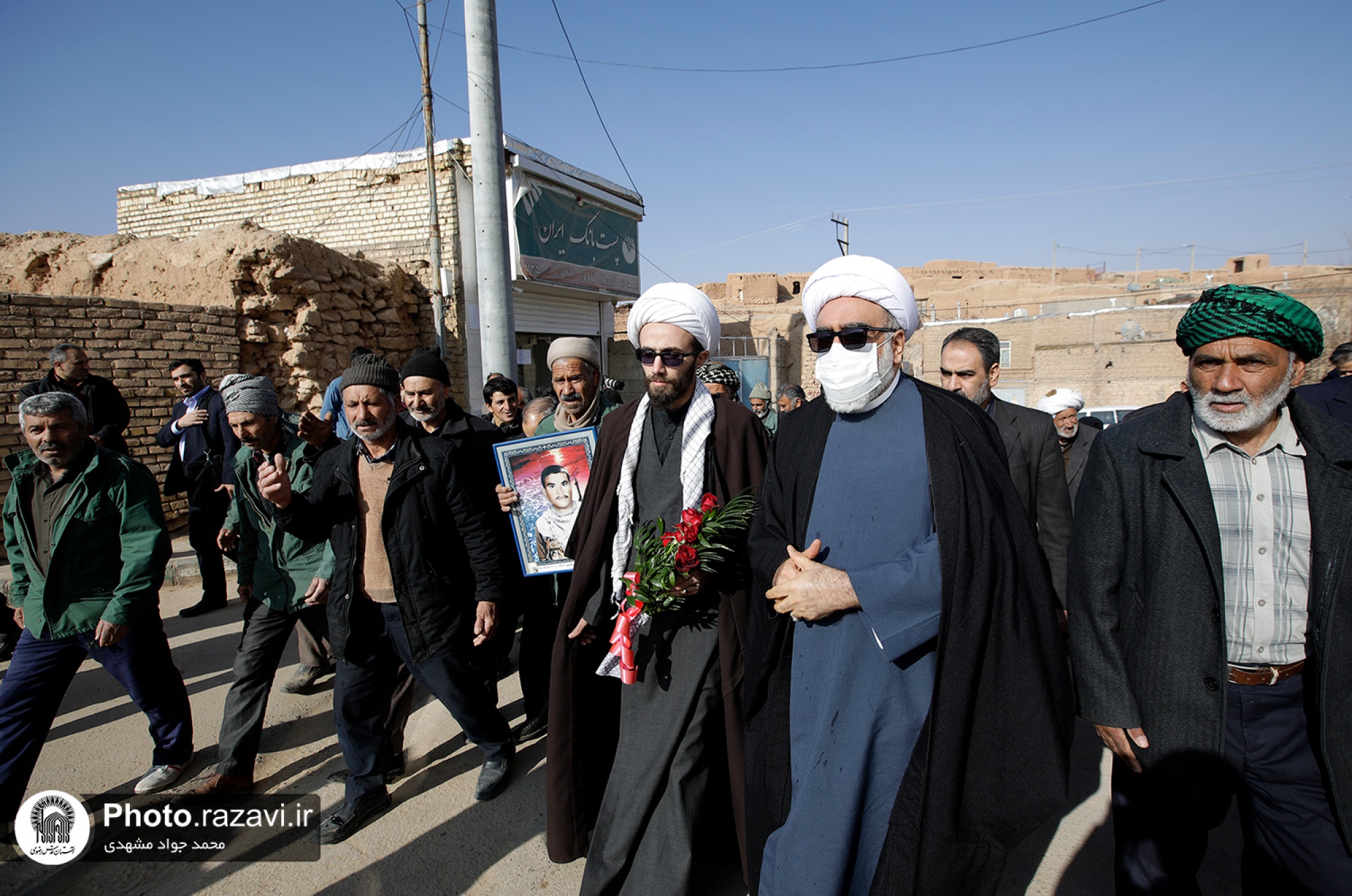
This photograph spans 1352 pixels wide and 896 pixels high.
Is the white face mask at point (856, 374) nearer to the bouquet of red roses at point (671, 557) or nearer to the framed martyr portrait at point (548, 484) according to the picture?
the bouquet of red roses at point (671, 557)

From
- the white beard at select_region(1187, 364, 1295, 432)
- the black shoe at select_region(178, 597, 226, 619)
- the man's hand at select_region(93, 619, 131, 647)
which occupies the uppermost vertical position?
the white beard at select_region(1187, 364, 1295, 432)

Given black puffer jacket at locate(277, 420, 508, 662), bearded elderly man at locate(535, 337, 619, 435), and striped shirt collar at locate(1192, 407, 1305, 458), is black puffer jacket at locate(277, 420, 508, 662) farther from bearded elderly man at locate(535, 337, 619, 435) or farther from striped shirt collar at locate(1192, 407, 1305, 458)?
striped shirt collar at locate(1192, 407, 1305, 458)

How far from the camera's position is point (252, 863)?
270 centimetres

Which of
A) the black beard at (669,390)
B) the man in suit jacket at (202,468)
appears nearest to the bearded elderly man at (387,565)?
the black beard at (669,390)

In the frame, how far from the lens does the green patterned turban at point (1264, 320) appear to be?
5.64 ft

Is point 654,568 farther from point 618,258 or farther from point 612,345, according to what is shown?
point 612,345

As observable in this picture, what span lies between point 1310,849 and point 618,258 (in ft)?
55.8

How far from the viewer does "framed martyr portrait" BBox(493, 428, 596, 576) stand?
315cm

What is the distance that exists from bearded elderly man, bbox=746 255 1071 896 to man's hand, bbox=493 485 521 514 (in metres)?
1.43

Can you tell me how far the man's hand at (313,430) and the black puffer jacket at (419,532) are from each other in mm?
611

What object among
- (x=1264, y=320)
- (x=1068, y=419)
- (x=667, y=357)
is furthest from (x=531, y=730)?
(x=1068, y=419)

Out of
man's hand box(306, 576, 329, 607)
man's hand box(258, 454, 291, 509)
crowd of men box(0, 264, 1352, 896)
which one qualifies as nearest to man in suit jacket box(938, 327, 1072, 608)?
crowd of men box(0, 264, 1352, 896)

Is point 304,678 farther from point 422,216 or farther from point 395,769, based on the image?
point 422,216

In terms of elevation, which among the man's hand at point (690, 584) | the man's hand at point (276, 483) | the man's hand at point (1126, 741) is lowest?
the man's hand at point (1126, 741)
